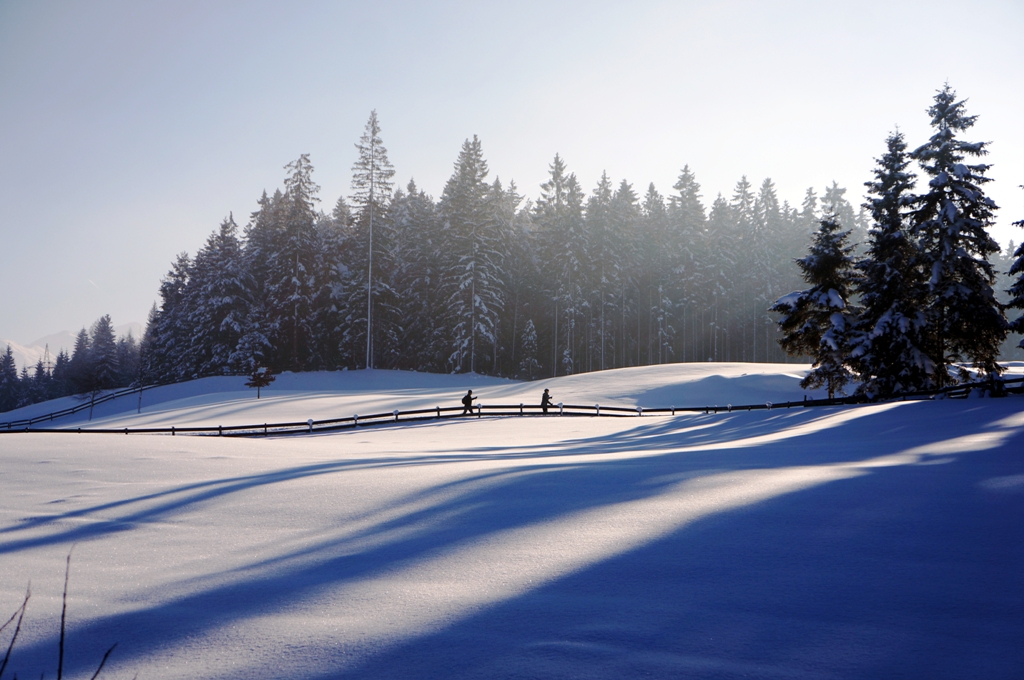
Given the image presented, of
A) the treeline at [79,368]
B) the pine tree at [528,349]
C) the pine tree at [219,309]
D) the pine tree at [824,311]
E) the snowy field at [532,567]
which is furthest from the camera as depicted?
the treeline at [79,368]

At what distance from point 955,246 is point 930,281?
201 cm

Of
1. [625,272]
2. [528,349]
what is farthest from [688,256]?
[528,349]

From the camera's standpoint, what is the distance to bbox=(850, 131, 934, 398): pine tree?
25672 millimetres

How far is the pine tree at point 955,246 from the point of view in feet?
80.8

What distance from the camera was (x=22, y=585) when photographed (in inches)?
183

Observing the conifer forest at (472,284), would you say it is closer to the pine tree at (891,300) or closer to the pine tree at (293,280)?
the pine tree at (293,280)

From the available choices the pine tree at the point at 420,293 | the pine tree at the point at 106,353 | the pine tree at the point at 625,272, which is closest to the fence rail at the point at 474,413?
the pine tree at the point at 420,293

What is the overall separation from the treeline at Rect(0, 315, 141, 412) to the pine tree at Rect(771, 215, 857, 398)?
2831 inches

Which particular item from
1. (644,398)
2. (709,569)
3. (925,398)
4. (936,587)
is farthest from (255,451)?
(644,398)

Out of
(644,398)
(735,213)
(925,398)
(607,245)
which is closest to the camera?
(925,398)

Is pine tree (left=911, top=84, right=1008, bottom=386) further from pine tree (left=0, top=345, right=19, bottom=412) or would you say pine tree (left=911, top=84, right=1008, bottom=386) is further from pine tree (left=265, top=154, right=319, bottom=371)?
pine tree (left=0, top=345, right=19, bottom=412)

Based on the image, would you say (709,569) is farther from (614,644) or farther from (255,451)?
(255,451)

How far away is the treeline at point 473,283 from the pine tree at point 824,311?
98.8 ft

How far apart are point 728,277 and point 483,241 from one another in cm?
2894
